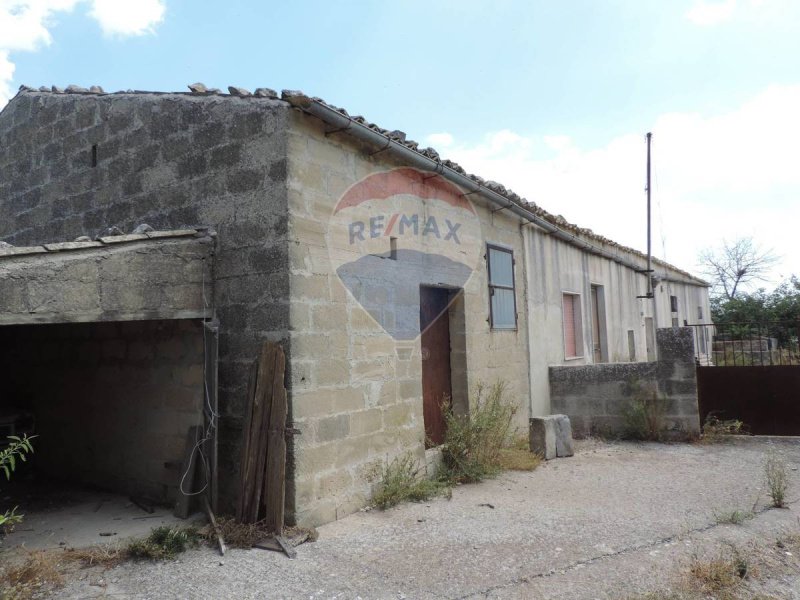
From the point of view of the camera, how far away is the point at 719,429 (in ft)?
25.5

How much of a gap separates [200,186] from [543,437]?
4795 mm

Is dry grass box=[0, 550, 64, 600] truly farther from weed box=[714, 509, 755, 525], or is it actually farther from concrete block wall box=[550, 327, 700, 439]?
concrete block wall box=[550, 327, 700, 439]

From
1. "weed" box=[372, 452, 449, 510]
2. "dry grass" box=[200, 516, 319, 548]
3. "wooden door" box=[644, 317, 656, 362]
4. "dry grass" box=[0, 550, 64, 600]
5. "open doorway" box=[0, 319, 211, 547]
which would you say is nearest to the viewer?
"dry grass" box=[0, 550, 64, 600]

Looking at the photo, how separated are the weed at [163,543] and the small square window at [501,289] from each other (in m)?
4.38

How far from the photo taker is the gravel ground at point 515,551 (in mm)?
3465

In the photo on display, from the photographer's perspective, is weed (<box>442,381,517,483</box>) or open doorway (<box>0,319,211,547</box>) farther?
weed (<box>442,381,517,483</box>)

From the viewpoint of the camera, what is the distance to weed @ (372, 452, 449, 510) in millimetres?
5145

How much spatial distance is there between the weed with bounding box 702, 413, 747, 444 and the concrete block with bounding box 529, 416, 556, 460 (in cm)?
215

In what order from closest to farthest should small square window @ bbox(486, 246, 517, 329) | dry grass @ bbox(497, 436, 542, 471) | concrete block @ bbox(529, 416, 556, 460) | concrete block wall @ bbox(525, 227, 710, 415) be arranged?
dry grass @ bbox(497, 436, 542, 471) → concrete block @ bbox(529, 416, 556, 460) → small square window @ bbox(486, 246, 517, 329) → concrete block wall @ bbox(525, 227, 710, 415)

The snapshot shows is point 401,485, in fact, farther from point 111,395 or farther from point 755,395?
point 755,395

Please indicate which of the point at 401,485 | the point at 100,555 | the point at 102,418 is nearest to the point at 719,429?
the point at 401,485

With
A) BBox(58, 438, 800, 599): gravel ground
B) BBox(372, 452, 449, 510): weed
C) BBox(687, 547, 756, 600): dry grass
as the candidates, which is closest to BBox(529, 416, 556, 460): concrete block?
BBox(58, 438, 800, 599): gravel ground

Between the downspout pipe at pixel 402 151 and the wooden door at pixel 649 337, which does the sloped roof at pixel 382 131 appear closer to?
the downspout pipe at pixel 402 151

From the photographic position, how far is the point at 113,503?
518 centimetres
